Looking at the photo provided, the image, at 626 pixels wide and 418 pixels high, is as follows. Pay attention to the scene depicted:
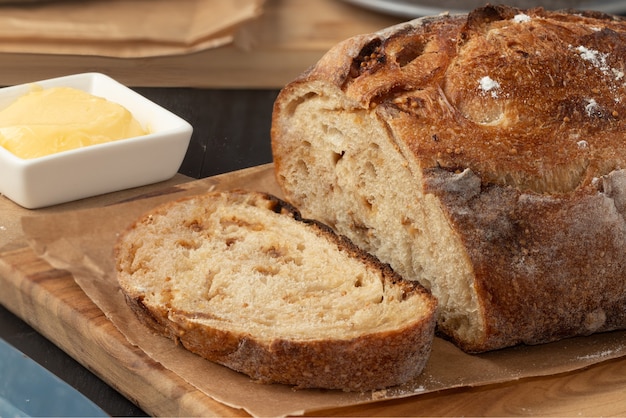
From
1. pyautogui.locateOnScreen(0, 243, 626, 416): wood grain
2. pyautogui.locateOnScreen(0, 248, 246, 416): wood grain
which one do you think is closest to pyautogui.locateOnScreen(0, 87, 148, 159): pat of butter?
pyautogui.locateOnScreen(0, 248, 246, 416): wood grain

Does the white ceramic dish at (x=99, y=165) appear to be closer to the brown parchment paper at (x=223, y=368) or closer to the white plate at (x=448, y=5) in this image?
the brown parchment paper at (x=223, y=368)

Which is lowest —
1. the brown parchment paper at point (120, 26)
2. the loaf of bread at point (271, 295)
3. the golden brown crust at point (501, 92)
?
the brown parchment paper at point (120, 26)

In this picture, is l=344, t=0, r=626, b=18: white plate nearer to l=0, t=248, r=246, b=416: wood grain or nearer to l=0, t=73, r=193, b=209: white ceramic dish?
l=0, t=73, r=193, b=209: white ceramic dish

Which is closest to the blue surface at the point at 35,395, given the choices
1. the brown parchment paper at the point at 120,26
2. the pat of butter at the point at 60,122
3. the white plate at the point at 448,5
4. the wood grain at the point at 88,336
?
the wood grain at the point at 88,336

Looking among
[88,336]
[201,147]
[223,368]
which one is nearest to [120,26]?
[201,147]

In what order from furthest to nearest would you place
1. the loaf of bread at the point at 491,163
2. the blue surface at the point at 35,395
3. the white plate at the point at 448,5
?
1. the white plate at the point at 448,5
2. the loaf of bread at the point at 491,163
3. the blue surface at the point at 35,395

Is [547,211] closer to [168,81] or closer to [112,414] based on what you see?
[112,414]

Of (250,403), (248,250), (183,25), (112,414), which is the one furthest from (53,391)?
(183,25)
